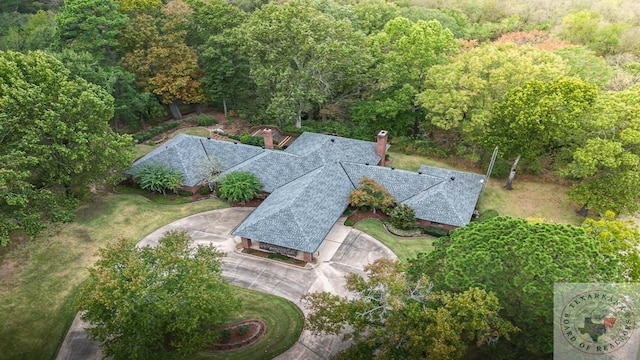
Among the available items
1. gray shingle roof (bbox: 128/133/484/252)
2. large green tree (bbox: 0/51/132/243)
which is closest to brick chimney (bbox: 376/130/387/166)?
gray shingle roof (bbox: 128/133/484/252)

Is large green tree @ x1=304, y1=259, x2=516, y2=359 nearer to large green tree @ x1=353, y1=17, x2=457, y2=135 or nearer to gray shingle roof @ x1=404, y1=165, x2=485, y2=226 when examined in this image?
gray shingle roof @ x1=404, y1=165, x2=485, y2=226

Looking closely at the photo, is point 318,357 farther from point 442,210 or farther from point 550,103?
point 550,103

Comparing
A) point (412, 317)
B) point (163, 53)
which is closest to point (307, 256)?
point (412, 317)

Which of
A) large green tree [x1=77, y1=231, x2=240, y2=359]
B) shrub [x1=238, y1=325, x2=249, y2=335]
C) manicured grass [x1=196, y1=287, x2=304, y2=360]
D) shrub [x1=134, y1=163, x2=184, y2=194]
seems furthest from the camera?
shrub [x1=134, y1=163, x2=184, y2=194]

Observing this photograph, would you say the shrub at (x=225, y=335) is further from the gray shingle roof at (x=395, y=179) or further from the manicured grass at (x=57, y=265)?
the gray shingle roof at (x=395, y=179)

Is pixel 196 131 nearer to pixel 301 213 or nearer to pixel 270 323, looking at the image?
pixel 301 213
